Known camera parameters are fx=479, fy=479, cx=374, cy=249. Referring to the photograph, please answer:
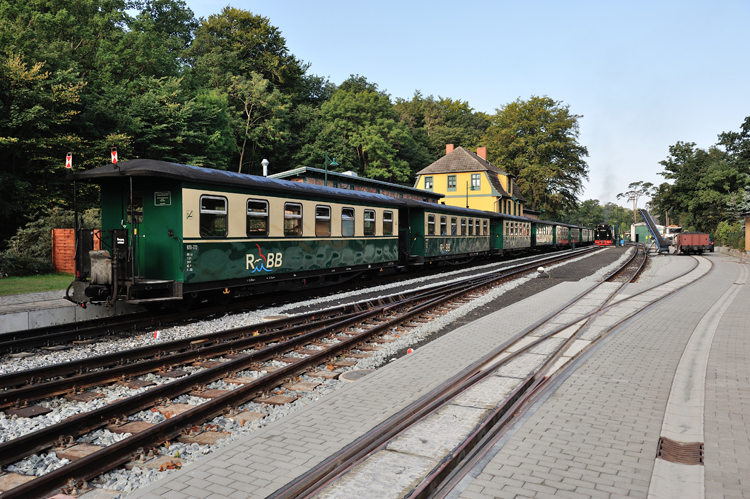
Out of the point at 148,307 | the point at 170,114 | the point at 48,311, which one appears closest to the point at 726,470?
the point at 148,307

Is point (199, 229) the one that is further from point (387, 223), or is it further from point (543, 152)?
point (543, 152)

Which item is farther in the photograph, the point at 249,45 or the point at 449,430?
the point at 249,45

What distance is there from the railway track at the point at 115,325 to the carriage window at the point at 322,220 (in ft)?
6.61

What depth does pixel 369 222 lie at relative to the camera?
17094 mm

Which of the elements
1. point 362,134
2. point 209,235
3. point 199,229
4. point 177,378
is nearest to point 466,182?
point 362,134

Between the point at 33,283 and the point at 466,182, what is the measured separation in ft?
163

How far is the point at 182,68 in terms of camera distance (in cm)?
4306

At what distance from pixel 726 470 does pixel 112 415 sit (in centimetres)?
567

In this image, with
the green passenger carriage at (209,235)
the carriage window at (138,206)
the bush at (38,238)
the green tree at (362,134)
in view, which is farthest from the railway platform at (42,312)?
the green tree at (362,134)

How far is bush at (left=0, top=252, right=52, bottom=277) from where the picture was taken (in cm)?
1763

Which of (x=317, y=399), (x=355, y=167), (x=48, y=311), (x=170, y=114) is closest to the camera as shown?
(x=317, y=399)

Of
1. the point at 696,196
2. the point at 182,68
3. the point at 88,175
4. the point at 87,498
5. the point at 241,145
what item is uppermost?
the point at 182,68

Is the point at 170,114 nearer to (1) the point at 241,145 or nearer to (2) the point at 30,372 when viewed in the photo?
(1) the point at 241,145

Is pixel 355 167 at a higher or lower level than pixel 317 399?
higher
